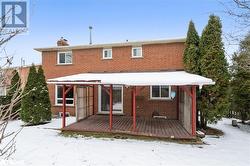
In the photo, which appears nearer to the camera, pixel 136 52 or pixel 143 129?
pixel 143 129

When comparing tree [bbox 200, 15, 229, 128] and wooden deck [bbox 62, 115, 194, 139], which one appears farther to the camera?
tree [bbox 200, 15, 229, 128]

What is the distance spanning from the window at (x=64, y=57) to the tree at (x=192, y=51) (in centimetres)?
944

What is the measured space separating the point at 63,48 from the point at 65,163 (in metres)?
12.7

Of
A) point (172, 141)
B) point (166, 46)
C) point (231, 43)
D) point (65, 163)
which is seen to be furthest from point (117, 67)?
point (231, 43)

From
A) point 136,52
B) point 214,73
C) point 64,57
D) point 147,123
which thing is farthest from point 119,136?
point 64,57

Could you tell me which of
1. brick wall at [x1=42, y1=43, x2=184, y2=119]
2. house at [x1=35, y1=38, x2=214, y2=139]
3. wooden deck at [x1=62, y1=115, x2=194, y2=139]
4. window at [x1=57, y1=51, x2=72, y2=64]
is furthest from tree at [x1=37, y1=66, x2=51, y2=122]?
wooden deck at [x1=62, y1=115, x2=194, y2=139]

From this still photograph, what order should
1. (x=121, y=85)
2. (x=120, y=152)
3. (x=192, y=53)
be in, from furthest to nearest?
(x=121, y=85)
(x=192, y=53)
(x=120, y=152)

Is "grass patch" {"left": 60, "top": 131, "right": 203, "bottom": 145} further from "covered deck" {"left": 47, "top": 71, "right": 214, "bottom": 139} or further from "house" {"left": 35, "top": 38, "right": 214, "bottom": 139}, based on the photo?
"house" {"left": 35, "top": 38, "right": 214, "bottom": 139}

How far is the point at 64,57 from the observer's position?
18.9 meters

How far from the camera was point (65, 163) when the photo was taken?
7.65 meters

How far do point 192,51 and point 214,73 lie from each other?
1.96 meters

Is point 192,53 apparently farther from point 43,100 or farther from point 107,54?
point 43,100

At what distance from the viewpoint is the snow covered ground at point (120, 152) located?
784 centimetres

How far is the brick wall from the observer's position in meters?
16.3
